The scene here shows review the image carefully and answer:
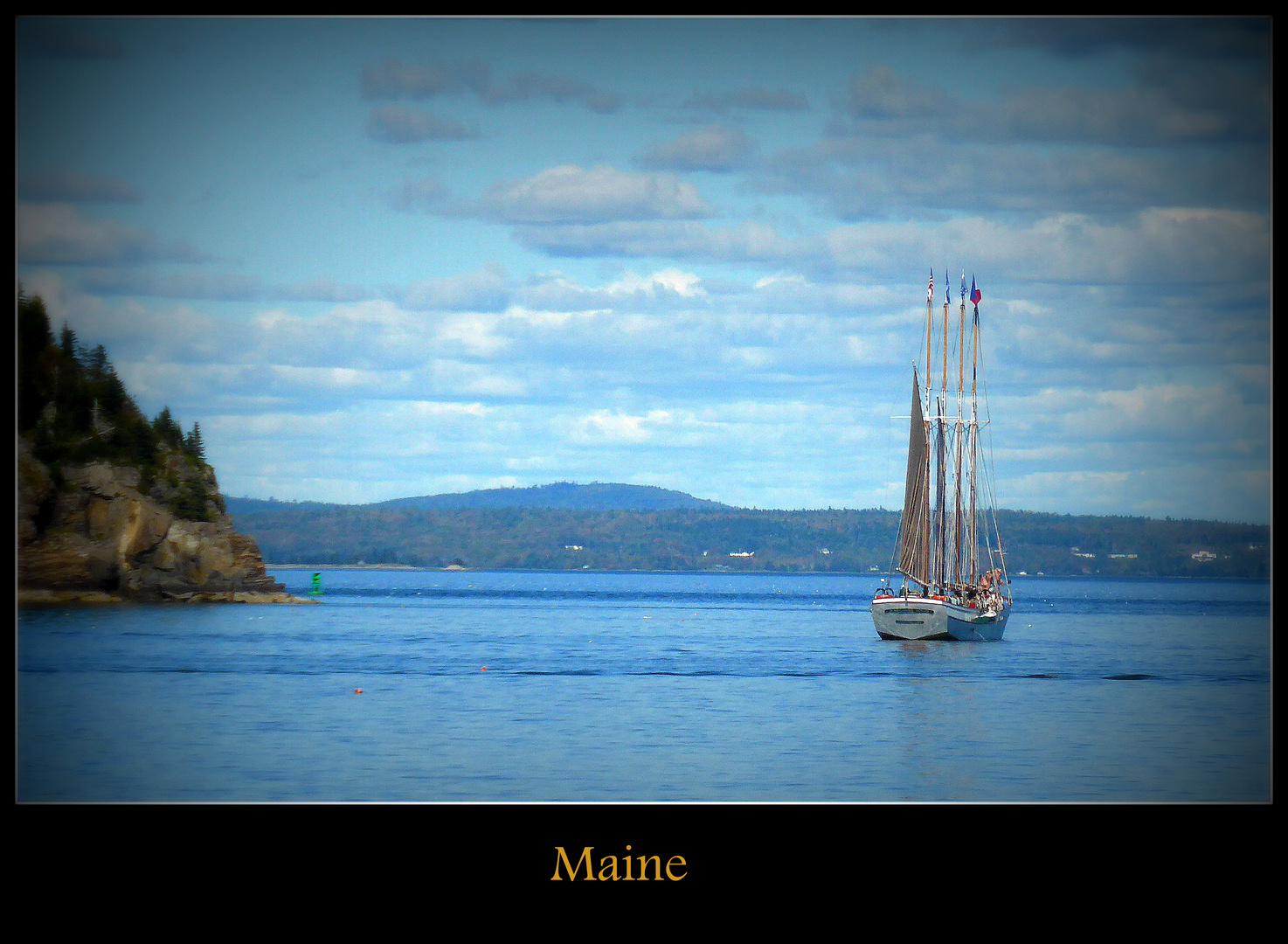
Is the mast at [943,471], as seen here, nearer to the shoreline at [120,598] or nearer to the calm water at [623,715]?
the calm water at [623,715]

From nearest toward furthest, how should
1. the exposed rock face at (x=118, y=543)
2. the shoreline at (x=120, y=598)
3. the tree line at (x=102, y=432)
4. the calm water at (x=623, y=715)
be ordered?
the calm water at (x=623, y=715)
the tree line at (x=102, y=432)
the exposed rock face at (x=118, y=543)
the shoreline at (x=120, y=598)

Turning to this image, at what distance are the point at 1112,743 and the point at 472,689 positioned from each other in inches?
443

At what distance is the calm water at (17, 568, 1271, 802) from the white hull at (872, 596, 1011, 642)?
1.86ft

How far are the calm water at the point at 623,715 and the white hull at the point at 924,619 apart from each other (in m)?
0.57

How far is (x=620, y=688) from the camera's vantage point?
22.8m

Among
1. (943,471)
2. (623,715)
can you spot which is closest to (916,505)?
(943,471)

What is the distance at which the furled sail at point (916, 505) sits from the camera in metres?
31.8

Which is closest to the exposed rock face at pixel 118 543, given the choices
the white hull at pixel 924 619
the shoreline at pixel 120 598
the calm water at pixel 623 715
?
the shoreline at pixel 120 598

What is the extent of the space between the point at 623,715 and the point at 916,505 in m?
16.0

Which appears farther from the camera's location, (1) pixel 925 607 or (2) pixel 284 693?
(1) pixel 925 607

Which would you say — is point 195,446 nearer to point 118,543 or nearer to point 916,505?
point 118,543
